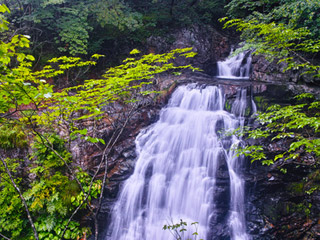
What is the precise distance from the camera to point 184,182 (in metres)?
6.22

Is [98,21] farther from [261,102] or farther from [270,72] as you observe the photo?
[270,72]

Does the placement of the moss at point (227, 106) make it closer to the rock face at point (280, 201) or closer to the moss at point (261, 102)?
the moss at point (261, 102)

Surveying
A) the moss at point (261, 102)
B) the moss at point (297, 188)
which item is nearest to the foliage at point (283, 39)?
Result: the moss at point (261, 102)

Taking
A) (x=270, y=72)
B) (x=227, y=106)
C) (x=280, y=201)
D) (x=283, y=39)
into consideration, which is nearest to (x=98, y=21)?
(x=227, y=106)

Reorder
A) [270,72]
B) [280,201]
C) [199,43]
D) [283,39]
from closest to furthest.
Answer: [283,39] → [280,201] → [270,72] → [199,43]

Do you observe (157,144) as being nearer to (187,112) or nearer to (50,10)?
(187,112)

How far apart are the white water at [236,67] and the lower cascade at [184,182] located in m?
3.16

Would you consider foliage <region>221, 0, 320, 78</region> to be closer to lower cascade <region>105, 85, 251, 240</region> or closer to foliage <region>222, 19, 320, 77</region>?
foliage <region>222, 19, 320, 77</region>

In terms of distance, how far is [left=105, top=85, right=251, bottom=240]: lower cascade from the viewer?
5.55 m

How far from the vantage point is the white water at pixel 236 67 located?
34.4ft

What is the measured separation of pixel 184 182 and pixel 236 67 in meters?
7.82

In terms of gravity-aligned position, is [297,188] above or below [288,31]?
below

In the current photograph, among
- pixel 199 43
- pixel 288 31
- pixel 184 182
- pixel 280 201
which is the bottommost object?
pixel 280 201

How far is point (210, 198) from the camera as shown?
5.75 meters
